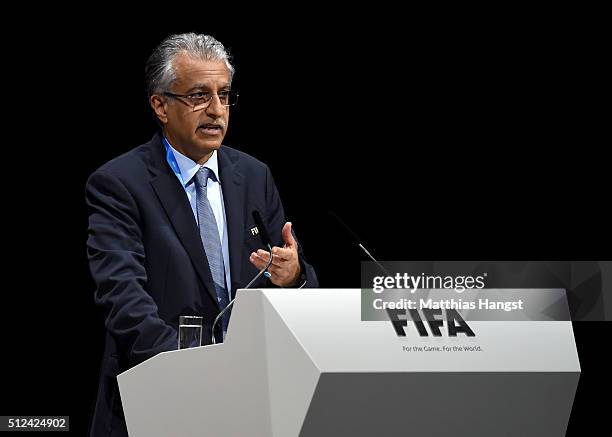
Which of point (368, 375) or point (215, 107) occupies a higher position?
point (215, 107)

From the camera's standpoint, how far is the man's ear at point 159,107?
3.56 m

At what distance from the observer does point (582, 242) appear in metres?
4.56

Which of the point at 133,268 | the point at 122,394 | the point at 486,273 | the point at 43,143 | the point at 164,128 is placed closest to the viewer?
the point at 486,273

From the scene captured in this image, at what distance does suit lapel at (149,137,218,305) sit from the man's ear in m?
0.24

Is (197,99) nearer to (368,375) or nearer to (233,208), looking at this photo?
(233,208)

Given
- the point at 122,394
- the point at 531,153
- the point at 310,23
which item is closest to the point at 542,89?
the point at 531,153

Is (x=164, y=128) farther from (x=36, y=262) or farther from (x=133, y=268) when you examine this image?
(x=36, y=262)

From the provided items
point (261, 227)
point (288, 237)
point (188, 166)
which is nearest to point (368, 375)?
point (261, 227)

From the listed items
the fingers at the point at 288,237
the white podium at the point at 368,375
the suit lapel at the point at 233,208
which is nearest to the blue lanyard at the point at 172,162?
the suit lapel at the point at 233,208

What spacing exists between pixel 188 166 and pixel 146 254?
0.39m

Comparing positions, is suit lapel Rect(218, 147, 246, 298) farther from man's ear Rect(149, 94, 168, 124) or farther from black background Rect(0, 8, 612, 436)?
black background Rect(0, 8, 612, 436)

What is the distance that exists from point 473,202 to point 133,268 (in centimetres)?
203

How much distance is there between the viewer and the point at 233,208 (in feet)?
11.2

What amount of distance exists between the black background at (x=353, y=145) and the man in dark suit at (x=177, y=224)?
0.86m
